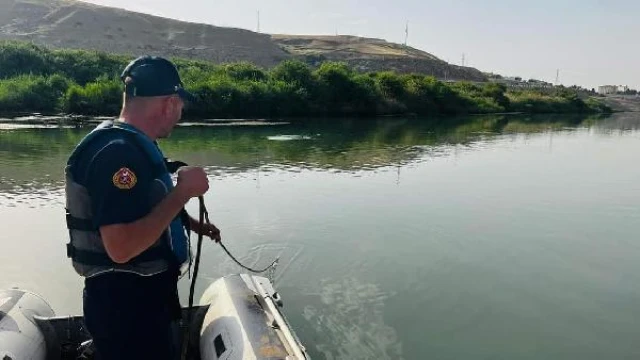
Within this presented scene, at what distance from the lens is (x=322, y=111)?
46062 mm

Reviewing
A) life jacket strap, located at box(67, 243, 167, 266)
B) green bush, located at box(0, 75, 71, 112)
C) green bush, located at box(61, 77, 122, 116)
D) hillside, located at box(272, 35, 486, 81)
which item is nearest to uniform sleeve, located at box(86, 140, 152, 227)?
life jacket strap, located at box(67, 243, 167, 266)

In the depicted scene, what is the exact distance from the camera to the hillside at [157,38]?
91.8 meters

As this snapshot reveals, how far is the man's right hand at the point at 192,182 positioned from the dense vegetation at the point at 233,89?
36814mm

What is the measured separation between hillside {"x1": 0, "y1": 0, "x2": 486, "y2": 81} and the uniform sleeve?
92.5 metres

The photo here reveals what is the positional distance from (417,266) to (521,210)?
5245mm

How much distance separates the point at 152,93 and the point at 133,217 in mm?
652

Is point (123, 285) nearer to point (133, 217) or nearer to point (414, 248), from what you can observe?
point (133, 217)

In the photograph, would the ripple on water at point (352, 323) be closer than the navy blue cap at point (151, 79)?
No

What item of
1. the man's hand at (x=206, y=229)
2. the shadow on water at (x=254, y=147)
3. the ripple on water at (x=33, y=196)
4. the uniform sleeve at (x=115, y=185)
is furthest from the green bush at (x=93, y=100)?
the uniform sleeve at (x=115, y=185)

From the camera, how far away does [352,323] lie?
6.72 m

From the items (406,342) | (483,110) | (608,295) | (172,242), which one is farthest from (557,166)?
(483,110)

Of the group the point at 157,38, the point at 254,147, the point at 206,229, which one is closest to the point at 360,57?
the point at 157,38

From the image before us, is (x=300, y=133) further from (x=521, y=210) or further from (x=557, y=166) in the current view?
(x=521, y=210)

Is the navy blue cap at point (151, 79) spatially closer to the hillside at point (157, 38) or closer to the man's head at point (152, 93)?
the man's head at point (152, 93)
